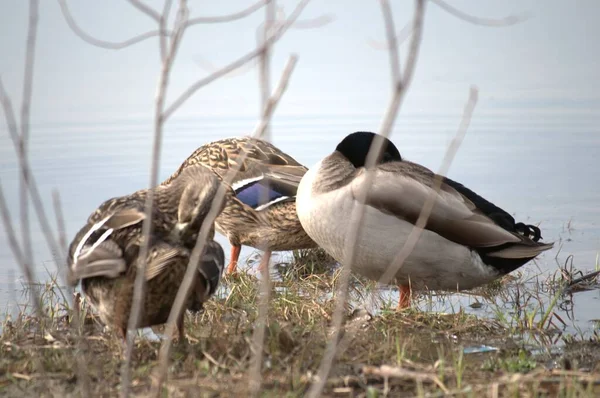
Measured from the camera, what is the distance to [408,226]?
4.79 metres

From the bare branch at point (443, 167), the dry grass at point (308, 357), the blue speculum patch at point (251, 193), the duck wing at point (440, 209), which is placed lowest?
the dry grass at point (308, 357)

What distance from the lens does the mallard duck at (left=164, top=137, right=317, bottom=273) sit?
5910 millimetres

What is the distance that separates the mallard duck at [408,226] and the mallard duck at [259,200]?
2.65ft

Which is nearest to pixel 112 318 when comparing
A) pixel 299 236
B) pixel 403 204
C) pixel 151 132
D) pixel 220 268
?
pixel 220 268

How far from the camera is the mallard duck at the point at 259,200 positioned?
5.91m

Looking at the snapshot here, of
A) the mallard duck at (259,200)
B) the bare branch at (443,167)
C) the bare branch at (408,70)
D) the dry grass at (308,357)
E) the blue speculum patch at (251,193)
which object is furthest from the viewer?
the blue speculum patch at (251,193)

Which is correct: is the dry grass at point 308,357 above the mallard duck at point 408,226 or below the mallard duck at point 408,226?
below

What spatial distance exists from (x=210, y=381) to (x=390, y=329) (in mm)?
1210

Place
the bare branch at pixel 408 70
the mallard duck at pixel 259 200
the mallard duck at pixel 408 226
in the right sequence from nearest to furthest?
the bare branch at pixel 408 70 → the mallard duck at pixel 408 226 → the mallard duck at pixel 259 200

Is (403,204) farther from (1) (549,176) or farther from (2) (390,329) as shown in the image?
(1) (549,176)

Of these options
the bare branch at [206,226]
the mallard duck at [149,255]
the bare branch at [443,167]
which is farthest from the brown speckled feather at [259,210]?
the bare branch at [206,226]

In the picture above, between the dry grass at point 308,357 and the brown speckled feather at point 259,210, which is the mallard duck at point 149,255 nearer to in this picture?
the dry grass at point 308,357

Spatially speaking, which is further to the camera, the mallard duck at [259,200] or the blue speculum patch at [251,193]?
the blue speculum patch at [251,193]

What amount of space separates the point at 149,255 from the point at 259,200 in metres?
2.67
